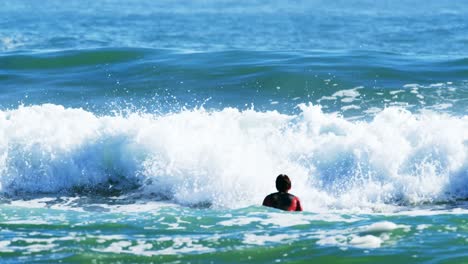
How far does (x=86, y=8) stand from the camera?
168ft

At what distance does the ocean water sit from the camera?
9.55 meters

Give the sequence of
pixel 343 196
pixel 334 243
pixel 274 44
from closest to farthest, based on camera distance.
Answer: pixel 334 243 → pixel 343 196 → pixel 274 44

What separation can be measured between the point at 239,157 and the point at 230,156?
0.16 metres

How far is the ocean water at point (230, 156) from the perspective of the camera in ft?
31.3

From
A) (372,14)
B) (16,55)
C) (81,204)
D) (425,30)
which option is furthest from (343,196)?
(372,14)

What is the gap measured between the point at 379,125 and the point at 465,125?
1436 mm

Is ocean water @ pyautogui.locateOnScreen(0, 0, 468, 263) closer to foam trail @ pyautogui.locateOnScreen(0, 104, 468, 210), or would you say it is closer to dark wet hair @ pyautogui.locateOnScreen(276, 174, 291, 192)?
foam trail @ pyautogui.locateOnScreen(0, 104, 468, 210)

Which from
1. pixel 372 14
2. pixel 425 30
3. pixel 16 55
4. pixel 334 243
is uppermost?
pixel 372 14

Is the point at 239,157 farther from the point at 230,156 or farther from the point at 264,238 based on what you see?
the point at 264,238

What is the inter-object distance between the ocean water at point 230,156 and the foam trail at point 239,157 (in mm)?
29

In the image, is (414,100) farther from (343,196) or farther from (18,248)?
(18,248)

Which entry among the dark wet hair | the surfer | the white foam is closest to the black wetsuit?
the surfer

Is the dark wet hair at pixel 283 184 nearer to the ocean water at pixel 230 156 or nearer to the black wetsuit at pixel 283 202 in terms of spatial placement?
the black wetsuit at pixel 283 202

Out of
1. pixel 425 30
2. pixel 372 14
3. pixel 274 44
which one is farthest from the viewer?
pixel 372 14
